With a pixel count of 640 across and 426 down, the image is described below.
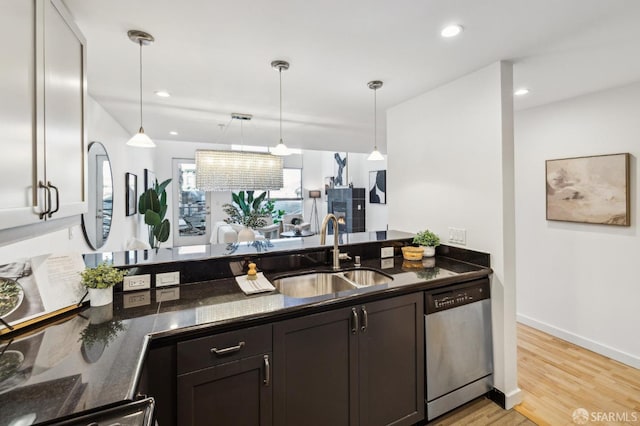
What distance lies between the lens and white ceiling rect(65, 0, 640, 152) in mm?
1504

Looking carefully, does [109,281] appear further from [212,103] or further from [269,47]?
[212,103]

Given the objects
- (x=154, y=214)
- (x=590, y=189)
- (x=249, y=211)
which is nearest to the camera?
(x=590, y=189)

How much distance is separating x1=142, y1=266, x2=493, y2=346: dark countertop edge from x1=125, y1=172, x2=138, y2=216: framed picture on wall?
3594mm

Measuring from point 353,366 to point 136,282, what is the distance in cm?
131

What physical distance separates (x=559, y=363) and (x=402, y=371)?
180 cm

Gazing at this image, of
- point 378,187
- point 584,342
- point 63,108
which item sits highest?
point 378,187

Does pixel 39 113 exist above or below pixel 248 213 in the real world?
above

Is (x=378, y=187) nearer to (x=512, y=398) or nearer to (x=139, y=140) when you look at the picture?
(x=512, y=398)

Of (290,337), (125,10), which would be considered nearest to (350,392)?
(290,337)

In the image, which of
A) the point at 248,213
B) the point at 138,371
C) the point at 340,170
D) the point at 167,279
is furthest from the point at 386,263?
the point at 340,170

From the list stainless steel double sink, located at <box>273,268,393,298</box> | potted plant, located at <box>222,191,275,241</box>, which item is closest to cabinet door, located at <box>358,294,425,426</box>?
stainless steel double sink, located at <box>273,268,393,298</box>

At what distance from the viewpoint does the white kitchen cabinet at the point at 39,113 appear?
0.94 metres

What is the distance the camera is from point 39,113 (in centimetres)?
110

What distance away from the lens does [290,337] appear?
1445 millimetres
